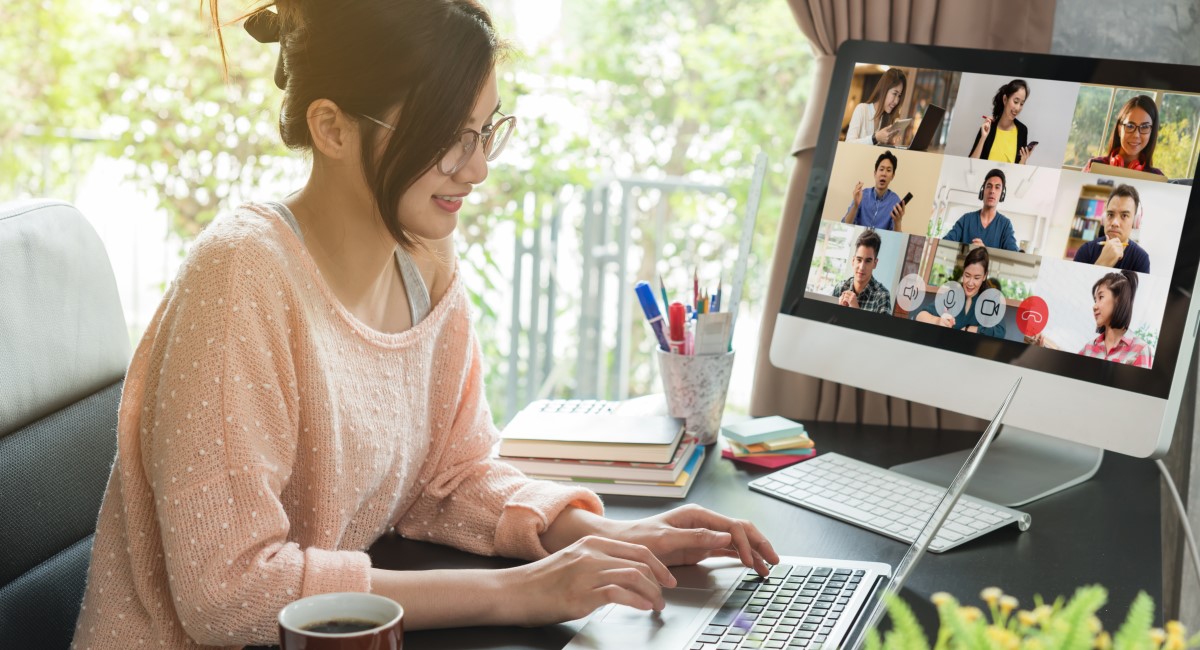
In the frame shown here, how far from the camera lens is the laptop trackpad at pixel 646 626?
88 centimetres

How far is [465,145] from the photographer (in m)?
1.06

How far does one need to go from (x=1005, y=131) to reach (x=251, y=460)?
3.09ft

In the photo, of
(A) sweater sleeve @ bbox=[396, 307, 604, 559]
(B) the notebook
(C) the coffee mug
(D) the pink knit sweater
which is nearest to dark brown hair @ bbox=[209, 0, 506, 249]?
(D) the pink knit sweater

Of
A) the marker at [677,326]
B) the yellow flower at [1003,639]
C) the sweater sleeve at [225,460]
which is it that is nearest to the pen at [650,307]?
the marker at [677,326]

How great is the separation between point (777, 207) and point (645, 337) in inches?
25.7

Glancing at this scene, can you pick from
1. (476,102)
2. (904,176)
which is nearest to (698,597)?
(476,102)

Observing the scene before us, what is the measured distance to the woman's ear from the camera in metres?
1.02

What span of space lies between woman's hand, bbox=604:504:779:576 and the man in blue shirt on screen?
51 cm

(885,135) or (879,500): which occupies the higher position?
(885,135)

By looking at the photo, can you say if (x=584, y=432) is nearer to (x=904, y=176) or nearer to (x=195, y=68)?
(x=904, y=176)

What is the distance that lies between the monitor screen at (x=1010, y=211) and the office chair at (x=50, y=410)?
33.7 inches

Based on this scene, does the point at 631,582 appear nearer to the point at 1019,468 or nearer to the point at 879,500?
the point at 879,500

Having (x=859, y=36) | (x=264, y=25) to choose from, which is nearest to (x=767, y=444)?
(x=859, y=36)

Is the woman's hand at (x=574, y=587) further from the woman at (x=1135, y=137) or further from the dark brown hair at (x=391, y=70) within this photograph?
the woman at (x=1135, y=137)
